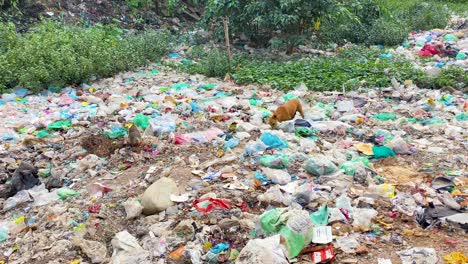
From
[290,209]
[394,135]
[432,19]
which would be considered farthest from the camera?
[432,19]

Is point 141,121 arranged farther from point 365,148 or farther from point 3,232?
point 365,148

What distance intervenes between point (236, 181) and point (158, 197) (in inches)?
20.6

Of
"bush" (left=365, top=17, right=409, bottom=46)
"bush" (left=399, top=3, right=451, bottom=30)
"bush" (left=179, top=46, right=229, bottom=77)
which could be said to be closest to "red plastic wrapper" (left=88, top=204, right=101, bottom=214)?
"bush" (left=179, top=46, right=229, bottom=77)

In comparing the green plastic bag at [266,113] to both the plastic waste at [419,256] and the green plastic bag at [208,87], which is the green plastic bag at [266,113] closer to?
the green plastic bag at [208,87]

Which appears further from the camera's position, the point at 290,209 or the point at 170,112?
the point at 170,112

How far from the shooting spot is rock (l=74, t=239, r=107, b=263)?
2.46 metres

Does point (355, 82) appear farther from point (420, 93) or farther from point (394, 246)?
point (394, 246)

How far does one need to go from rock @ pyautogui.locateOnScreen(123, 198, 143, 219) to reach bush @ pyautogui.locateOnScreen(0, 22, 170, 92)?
3.26 metres

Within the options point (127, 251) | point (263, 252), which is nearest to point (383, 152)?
point (263, 252)

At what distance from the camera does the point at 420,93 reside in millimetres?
5137

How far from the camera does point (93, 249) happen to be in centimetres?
251

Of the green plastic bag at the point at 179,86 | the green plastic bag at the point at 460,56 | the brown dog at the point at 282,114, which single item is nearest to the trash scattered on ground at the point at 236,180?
the brown dog at the point at 282,114

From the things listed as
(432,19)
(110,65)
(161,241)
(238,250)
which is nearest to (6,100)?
(110,65)

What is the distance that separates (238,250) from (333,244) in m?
0.46
